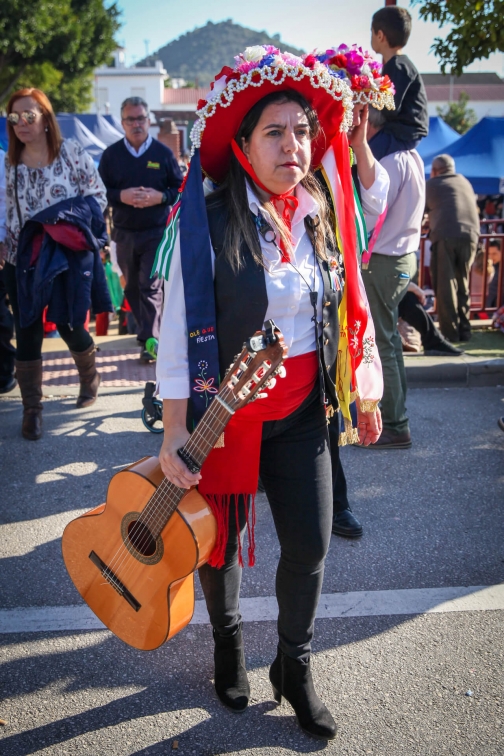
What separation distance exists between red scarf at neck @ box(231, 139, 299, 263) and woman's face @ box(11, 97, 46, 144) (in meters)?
2.71

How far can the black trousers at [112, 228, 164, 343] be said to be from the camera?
239 inches

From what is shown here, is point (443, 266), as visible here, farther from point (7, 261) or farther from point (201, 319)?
point (201, 319)

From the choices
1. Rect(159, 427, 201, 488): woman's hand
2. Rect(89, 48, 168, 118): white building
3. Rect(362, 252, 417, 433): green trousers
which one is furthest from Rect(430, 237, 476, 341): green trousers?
Rect(89, 48, 168, 118): white building

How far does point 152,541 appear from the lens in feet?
7.25

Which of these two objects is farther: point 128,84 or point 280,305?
point 128,84

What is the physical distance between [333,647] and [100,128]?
59.2 ft

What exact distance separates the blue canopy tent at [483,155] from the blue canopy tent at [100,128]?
9402 mm

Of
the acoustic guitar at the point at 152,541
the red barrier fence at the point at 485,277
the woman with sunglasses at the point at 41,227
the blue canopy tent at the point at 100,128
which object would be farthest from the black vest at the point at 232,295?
the blue canopy tent at the point at 100,128

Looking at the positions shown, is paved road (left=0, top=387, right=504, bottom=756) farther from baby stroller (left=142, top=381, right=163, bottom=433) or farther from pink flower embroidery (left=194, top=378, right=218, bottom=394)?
pink flower embroidery (left=194, top=378, right=218, bottom=394)

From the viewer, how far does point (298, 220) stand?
2.14 metres

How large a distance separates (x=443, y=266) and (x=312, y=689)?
19.4 feet

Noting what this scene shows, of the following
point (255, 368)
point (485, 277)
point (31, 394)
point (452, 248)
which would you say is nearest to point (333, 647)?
point (255, 368)

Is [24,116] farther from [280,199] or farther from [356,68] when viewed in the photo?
[280,199]

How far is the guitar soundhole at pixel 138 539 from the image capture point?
2.20 meters
